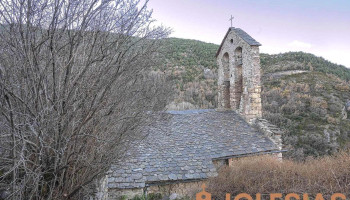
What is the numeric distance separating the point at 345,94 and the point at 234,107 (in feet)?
48.0

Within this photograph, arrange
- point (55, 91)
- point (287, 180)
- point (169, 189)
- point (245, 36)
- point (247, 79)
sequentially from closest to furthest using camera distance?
point (55, 91) → point (287, 180) → point (169, 189) → point (247, 79) → point (245, 36)

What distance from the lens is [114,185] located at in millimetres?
5902

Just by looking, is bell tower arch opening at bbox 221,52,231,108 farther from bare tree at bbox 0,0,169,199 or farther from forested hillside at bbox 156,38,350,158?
bare tree at bbox 0,0,169,199

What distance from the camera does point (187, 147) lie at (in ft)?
24.3

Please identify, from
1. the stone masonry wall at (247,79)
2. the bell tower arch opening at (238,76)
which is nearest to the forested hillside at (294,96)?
the stone masonry wall at (247,79)

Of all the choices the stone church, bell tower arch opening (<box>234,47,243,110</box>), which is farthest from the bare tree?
bell tower arch opening (<box>234,47,243,110</box>)

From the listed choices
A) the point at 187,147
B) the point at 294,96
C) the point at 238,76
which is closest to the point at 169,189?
the point at 187,147

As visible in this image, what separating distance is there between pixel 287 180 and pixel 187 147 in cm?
319

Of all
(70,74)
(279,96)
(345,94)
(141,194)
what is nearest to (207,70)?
(279,96)

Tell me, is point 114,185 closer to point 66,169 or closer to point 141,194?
point 141,194

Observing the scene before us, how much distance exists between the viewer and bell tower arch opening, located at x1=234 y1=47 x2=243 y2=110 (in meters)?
9.91

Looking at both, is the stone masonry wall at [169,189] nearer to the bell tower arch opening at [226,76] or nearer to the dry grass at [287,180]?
the dry grass at [287,180]

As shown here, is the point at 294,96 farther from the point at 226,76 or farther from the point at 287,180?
the point at 287,180

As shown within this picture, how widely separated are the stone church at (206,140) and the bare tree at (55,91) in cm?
170
